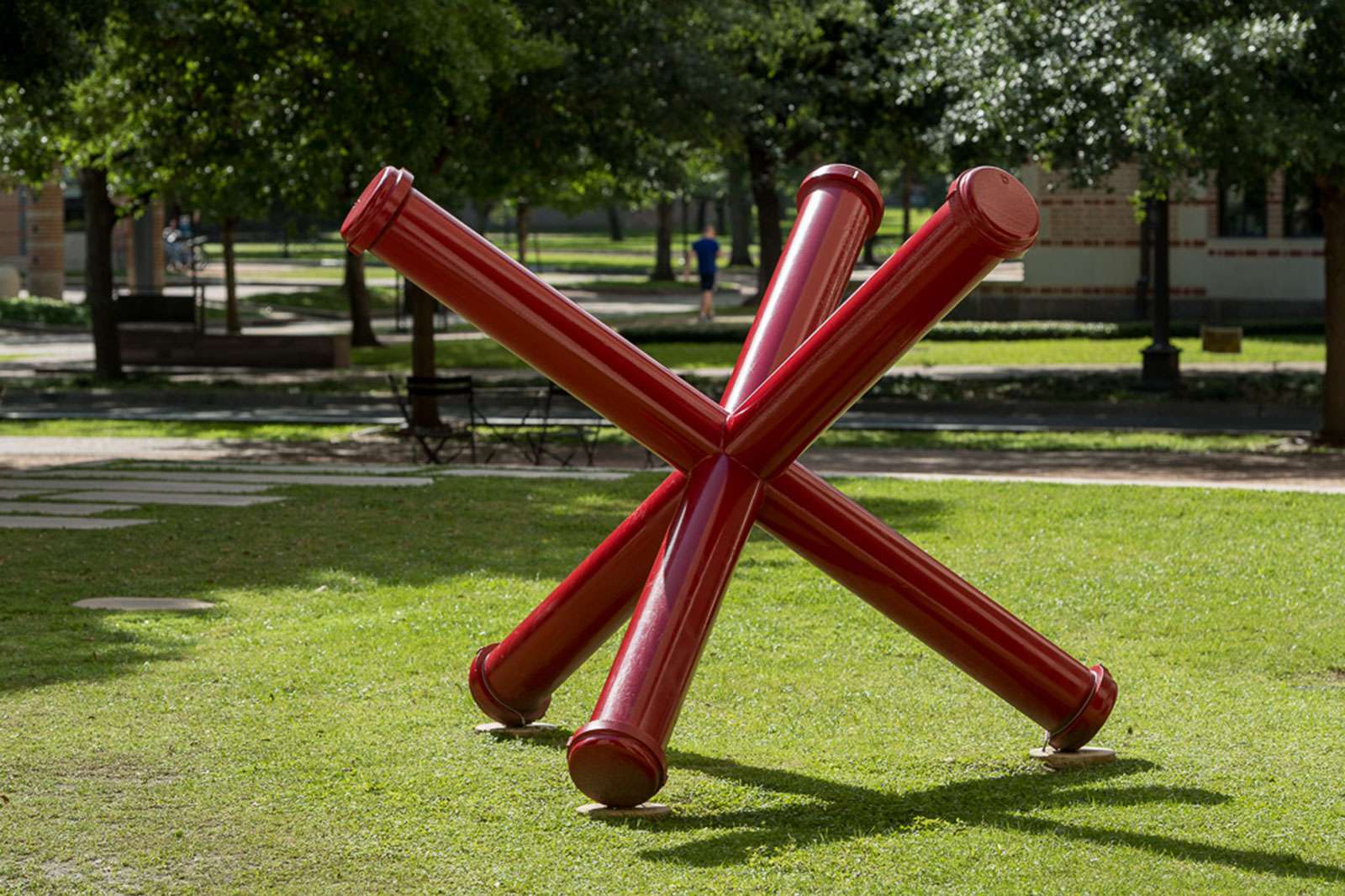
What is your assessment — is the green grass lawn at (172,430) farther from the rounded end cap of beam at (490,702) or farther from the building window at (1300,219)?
the building window at (1300,219)

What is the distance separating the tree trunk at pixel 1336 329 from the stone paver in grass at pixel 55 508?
401 inches

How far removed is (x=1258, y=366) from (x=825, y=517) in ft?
65.2

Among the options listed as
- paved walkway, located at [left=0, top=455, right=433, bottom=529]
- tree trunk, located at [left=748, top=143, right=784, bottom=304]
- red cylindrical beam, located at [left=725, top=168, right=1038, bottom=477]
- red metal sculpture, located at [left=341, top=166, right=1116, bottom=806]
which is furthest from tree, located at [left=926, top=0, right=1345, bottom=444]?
tree trunk, located at [left=748, top=143, right=784, bottom=304]

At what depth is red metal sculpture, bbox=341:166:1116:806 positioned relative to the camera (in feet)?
17.9

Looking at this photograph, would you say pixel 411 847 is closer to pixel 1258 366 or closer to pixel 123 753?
pixel 123 753

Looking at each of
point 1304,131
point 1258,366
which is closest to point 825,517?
point 1304,131

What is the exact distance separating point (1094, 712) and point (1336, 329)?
38.1 feet

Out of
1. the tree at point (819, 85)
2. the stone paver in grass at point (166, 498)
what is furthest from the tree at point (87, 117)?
the tree at point (819, 85)

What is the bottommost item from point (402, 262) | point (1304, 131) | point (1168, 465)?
point (1168, 465)

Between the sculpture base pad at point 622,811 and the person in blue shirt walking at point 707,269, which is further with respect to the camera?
the person in blue shirt walking at point 707,269

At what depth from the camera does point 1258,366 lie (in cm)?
2438

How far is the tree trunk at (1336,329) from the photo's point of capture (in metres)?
16.5

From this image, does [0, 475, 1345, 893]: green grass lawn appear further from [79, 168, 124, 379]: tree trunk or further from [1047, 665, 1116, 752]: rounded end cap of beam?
[79, 168, 124, 379]: tree trunk

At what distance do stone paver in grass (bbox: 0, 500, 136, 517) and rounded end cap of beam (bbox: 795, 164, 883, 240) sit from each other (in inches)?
274
